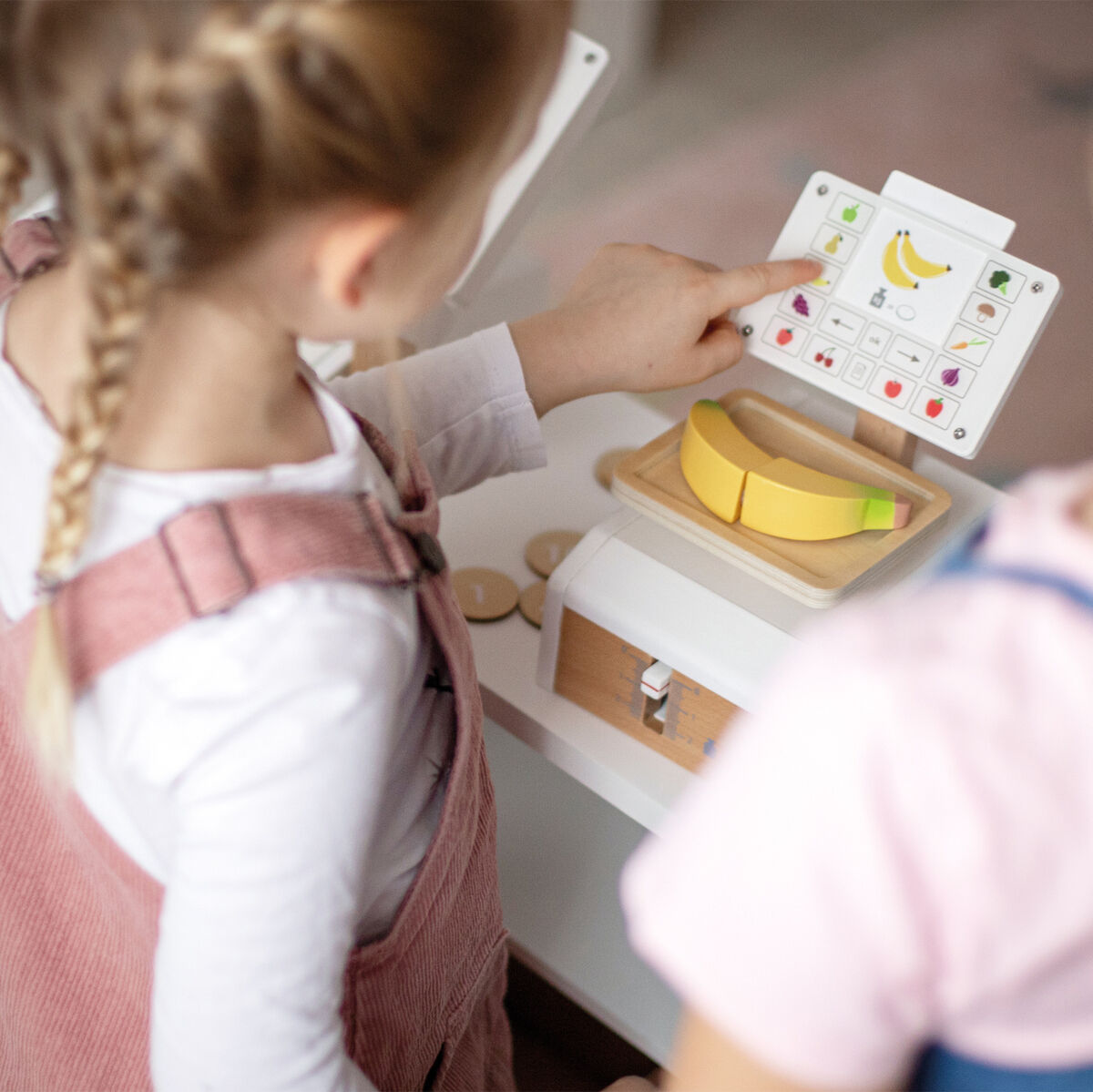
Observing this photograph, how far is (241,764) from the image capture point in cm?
43

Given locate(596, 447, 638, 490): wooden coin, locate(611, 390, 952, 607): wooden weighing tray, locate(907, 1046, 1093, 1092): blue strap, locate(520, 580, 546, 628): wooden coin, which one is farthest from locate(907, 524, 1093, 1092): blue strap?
locate(596, 447, 638, 490): wooden coin

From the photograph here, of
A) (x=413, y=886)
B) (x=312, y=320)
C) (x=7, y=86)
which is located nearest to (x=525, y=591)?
(x=413, y=886)

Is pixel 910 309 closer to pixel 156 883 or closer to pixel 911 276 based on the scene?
pixel 911 276

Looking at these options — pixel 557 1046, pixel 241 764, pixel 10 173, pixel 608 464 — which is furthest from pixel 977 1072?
pixel 557 1046

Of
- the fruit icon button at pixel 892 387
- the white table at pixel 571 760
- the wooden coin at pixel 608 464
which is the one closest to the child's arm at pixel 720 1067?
the white table at pixel 571 760

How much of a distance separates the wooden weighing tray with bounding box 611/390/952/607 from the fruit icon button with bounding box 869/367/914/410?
0.17 ft

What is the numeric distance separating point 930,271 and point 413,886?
45 cm

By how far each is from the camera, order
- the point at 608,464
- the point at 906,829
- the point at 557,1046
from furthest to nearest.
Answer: the point at 557,1046 → the point at 608,464 → the point at 906,829

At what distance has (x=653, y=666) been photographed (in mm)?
692

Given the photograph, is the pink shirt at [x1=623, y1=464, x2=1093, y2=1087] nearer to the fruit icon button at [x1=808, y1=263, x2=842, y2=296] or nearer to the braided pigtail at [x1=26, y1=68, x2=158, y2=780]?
the braided pigtail at [x1=26, y1=68, x2=158, y2=780]

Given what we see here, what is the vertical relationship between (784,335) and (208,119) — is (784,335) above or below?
below

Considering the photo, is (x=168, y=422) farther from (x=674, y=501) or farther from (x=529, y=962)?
(x=529, y=962)

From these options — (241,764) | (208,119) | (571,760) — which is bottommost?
(571,760)

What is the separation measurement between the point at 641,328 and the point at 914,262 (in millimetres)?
166
